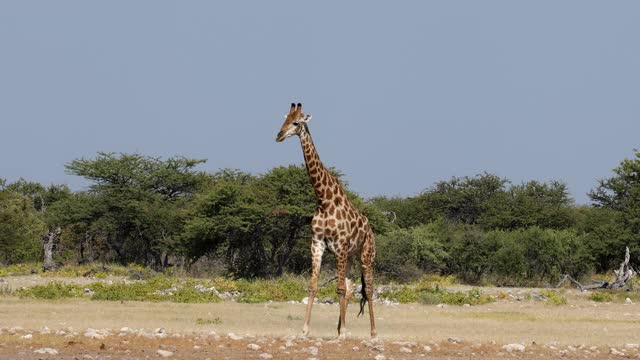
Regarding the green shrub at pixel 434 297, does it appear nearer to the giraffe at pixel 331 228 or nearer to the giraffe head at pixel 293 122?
the giraffe at pixel 331 228

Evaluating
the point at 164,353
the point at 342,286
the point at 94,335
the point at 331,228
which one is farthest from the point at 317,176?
the point at 164,353

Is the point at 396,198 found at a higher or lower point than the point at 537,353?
higher

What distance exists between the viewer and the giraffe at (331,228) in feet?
53.2

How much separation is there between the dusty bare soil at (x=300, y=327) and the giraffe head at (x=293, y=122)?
11.4ft

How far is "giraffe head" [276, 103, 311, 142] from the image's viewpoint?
1611 cm

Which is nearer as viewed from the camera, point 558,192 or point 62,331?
point 62,331

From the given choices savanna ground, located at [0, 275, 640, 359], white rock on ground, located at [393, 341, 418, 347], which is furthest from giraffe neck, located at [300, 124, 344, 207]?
white rock on ground, located at [393, 341, 418, 347]

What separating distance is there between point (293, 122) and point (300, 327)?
4.76 metres

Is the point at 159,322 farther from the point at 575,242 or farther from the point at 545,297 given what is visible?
the point at 575,242

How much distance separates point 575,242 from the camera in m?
42.3

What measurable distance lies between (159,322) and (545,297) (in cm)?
1452

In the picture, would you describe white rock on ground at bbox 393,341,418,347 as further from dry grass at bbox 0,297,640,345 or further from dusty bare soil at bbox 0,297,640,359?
dry grass at bbox 0,297,640,345

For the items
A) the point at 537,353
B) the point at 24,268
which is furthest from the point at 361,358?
the point at 24,268

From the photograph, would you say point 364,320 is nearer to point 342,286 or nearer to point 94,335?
point 342,286
